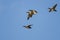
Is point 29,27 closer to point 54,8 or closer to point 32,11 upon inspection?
point 32,11

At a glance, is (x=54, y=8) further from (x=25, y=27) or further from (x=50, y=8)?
(x=25, y=27)

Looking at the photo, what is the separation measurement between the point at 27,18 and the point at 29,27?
138 cm

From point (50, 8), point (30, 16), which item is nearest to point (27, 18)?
point (30, 16)

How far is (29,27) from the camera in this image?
30.9 metres

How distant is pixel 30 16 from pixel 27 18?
614mm

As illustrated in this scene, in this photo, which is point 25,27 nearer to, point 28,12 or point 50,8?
point 28,12

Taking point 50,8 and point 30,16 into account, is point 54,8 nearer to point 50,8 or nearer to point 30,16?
point 50,8

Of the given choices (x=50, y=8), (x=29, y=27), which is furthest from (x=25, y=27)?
(x=50, y=8)

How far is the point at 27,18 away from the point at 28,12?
82cm

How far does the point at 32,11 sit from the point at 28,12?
2.87 feet

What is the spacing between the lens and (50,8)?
30.4m

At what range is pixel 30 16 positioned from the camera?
2986 centimetres

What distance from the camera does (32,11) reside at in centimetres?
3069

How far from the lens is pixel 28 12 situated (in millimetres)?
30000
